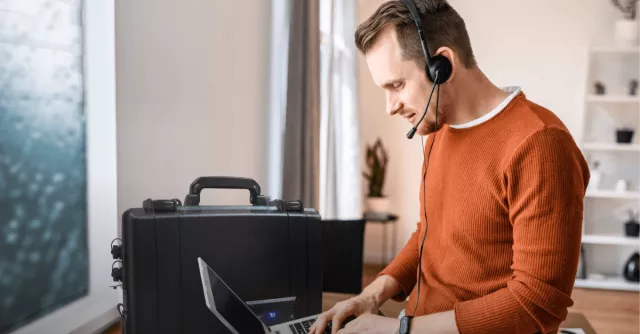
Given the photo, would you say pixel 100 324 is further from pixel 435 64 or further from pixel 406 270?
pixel 435 64

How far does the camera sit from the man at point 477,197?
32.7 inches

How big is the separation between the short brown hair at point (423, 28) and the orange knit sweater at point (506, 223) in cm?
16

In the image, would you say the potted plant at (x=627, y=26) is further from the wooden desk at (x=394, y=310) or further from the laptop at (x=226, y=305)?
the laptop at (x=226, y=305)

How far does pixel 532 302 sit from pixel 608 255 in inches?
159

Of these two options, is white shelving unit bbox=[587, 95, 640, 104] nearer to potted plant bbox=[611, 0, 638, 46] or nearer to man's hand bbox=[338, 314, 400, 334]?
potted plant bbox=[611, 0, 638, 46]

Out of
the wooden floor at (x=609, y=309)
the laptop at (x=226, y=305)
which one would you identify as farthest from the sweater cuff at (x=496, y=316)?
the wooden floor at (x=609, y=309)

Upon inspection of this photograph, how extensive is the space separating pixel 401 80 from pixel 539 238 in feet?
1.22

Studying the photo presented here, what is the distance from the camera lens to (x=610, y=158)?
4.27 metres

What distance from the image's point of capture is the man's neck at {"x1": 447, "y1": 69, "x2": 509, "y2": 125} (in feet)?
3.28

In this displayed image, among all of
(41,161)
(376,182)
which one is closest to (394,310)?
(41,161)

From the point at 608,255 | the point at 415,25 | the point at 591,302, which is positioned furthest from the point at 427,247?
the point at 608,255

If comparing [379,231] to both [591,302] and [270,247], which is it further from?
[270,247]

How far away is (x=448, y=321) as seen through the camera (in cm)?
89

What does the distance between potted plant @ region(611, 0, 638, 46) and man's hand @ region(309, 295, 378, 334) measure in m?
3.83
